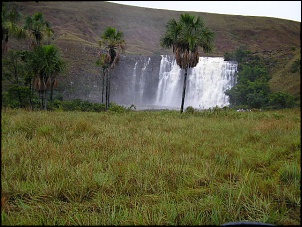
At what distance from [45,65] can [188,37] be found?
13.3 metres

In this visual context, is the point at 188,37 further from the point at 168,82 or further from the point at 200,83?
the point at 168,82

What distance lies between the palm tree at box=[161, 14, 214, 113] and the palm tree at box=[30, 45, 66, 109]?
1086cm

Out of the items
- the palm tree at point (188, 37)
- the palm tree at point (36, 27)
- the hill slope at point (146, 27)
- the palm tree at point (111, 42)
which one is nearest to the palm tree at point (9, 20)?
the palm tree at point (111, 42)

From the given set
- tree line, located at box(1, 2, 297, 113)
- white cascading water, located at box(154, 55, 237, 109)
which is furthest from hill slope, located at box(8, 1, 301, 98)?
tree line, located at box(1, 2, 297, 113)

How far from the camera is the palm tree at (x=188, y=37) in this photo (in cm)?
2011

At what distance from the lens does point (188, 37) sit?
1997cm

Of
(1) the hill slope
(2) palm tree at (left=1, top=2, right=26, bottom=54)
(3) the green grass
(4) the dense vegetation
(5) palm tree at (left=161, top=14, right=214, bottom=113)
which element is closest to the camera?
(3) the green grass

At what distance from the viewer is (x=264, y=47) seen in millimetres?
100188

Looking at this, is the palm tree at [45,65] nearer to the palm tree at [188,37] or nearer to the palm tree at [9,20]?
the palm tree at [9,20]

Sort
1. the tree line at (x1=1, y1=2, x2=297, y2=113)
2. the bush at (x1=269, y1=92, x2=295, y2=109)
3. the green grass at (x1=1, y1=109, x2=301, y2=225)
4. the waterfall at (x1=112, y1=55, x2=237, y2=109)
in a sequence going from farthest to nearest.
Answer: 1. the waterfall at (x1=112, y1=55, x2=237, y2=109)
2. the bush at (x1=269, y1=92, x2=295, y2=109)
3. the tree line at (x1=1, y1=2, x2=297, y2=113)
4. the green grass at (x1=1, y1=109, x2=301, y2=225)

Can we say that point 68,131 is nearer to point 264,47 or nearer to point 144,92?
point 144,92

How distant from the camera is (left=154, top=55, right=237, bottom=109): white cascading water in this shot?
151ft

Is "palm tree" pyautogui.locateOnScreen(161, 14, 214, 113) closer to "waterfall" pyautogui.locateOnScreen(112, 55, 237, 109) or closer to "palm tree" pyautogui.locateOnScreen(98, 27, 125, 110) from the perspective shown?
"palm tree" pyautogui.locateOnScreen(98, 27, 125, 110)

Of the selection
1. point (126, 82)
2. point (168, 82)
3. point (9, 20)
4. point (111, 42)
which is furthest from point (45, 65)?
point (126, 82)
